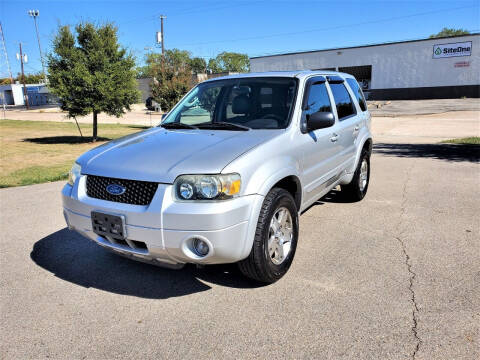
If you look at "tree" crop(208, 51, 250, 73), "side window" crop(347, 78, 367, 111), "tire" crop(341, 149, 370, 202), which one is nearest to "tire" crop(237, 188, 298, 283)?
"tire" crop(341, 149, 370, 202)

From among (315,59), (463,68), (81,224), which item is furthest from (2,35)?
(81,224)

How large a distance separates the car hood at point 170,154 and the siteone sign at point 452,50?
1709 inches

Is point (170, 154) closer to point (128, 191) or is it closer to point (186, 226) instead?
point (128, 191)

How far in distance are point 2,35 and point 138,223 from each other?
66365 mm

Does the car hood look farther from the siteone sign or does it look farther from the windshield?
the siteone sign

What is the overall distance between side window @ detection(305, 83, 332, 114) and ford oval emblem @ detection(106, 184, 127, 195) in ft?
6.82

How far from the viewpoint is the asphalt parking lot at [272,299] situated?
264 cm

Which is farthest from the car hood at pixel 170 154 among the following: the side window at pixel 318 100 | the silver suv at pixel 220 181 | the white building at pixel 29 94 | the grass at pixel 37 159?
the white building at pixel 29 94

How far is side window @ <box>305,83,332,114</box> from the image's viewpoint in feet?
13.9

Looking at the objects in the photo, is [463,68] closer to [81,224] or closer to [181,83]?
[181,83]

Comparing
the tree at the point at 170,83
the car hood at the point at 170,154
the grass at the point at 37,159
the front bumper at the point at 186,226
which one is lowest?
the grass at the point at 37,159

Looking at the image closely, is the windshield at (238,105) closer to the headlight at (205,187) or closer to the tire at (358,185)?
the headlight at (205,187)

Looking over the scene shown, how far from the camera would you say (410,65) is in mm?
41750

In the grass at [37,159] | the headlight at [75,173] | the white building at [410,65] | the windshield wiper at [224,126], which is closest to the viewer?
the headlight at [75,173]
